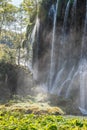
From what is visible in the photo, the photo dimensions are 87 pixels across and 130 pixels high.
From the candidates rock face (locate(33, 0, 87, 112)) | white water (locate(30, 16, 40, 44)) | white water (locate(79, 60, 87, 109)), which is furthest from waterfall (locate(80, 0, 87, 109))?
white water (locate(30, 16, 40, 44))

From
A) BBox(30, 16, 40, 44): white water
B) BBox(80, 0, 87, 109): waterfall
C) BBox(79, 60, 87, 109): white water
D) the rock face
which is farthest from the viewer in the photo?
BBox(30, 16, 40, 44): white water

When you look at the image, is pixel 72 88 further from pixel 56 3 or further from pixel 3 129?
pixel 3 129

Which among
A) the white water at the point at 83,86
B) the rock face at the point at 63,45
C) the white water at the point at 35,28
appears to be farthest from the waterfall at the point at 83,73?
the white water at the point at 35,28

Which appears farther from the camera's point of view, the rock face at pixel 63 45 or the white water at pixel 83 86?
the rock face at pixel 63 45

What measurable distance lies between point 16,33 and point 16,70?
2445 cm

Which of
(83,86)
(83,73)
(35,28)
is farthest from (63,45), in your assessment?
(83,86)

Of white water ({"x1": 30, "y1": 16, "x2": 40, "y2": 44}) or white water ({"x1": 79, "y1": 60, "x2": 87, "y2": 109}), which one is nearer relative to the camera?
white water ({"x1": 79, "y1": 60, "x2": 87, "y2": 109})

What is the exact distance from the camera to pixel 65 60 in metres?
38.7

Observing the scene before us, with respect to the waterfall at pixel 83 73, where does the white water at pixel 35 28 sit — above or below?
above

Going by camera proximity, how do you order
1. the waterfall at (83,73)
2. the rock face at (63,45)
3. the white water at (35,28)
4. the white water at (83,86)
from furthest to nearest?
1. the white water at (35,28)
2. the rock face at (63,45)
3. the waterfall at (83,73)
4. the white water at (83,86)

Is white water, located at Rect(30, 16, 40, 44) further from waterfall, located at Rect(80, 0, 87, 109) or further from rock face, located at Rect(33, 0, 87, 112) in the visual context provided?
waterfall, located at Rect(80, 0, 87, 109)

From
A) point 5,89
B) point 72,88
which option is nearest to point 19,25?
point 5,89

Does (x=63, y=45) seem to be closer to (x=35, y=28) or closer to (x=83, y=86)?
Result: (x=35, y=28)

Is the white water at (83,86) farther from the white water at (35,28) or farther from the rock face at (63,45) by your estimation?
the white water at (35,28)
